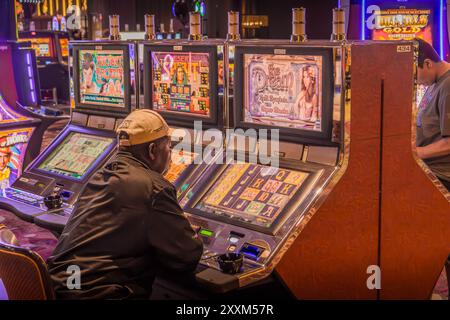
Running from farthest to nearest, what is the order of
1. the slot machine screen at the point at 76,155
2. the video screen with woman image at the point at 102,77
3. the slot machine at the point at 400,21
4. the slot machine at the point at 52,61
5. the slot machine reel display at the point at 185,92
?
the slot machine at the point at 52,61, the slot machine at the point at 400,21, the video screen with woman image at the point at 102,77, the slot machine screen at the point at 76,155, the slot machine reel display at the point at 185,92

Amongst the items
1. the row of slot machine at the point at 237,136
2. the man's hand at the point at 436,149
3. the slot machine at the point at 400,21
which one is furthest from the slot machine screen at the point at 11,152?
the man's hand at the point at 436,149

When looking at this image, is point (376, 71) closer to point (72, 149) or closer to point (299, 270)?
point (299, 270)

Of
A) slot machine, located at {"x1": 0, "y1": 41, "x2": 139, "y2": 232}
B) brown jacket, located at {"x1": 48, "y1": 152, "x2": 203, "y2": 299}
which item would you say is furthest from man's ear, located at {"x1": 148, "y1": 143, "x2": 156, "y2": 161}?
slot machine, located at {"x1": 0, "y1": 41, "x2": 139, "y2": 232}

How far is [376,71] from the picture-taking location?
2768mm

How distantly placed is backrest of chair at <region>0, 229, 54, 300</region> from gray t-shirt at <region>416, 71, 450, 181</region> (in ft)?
7.39

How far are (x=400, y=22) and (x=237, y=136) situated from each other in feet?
13.1

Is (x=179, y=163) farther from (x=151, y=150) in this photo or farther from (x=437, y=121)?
(x=437, y=121)

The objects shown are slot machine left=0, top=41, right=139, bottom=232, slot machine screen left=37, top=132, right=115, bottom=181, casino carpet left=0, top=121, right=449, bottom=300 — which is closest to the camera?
slot machine left=0, top=41, right=139, bottom=232

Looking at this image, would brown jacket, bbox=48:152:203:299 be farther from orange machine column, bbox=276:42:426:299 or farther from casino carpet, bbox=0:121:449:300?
casino carpet, bbox=0:121:449:300

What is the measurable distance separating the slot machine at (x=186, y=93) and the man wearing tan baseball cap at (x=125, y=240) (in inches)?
29.9

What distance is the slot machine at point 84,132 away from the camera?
3820 mm

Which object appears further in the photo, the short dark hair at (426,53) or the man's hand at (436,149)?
the short dark hair at (426,53)

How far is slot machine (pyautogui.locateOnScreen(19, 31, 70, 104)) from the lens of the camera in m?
14.5

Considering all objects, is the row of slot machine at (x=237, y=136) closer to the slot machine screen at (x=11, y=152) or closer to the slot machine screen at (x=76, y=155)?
the slot machine screen at (x=76, y=155)
